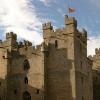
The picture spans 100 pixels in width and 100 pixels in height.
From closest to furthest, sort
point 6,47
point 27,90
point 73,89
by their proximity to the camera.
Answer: point 73,89 < point 27,90 < point 6,47

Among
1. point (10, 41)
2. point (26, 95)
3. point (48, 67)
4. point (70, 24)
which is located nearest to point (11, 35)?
point (10, 41)

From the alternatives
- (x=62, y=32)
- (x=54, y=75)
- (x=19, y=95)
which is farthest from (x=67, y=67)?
(x=19, y=95)

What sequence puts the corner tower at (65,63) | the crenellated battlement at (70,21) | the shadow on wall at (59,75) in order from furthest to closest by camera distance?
the crenellated battlement at (70,21) < the corner tower at (65,63) < the shadow on wall at (59,75)

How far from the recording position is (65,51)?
1970 inches

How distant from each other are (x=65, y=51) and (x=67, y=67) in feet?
8.48

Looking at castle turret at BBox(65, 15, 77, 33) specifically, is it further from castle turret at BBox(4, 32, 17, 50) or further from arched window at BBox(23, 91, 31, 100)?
arched window at BBox(23, 91, 31, 100)

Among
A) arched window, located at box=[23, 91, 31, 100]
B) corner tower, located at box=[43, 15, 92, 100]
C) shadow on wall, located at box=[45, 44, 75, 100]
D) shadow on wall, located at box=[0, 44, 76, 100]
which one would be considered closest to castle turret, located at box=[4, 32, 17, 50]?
shadow on wall, located at box=[0, 44, 76, 100]

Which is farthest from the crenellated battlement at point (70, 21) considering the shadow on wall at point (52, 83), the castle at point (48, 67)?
the shadow on wall at point (52, 83)

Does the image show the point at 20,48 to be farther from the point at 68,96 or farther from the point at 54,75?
the point at 68,96

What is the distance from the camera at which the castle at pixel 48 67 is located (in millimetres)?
49000

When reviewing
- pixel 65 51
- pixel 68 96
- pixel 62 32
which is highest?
pixel 62 32

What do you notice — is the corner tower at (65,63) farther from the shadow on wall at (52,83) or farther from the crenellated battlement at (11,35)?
the crenellated battlement at (11,35)

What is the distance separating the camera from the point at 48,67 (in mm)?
50469

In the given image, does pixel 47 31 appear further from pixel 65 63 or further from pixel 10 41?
pixel 10 41
